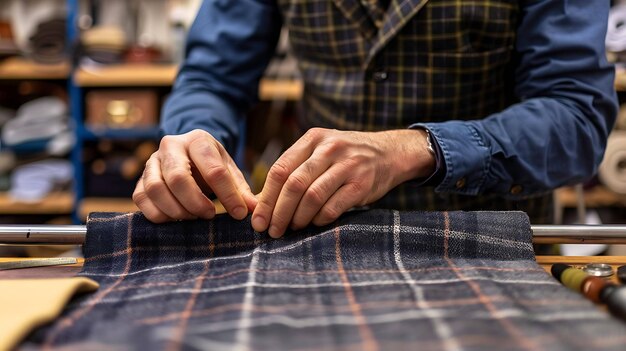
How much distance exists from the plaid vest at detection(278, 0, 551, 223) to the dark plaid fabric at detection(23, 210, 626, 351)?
31 cm

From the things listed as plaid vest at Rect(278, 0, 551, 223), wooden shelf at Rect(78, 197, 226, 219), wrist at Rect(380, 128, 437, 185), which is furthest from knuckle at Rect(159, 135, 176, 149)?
wooden shelf at Rect(78, 197, 226, 219)

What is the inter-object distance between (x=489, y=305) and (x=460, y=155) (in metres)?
0.25

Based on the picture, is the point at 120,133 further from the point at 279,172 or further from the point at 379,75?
the point at 279,172

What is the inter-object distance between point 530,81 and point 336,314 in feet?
1.62

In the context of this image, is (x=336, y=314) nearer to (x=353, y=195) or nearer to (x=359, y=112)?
(x=353, y=195)

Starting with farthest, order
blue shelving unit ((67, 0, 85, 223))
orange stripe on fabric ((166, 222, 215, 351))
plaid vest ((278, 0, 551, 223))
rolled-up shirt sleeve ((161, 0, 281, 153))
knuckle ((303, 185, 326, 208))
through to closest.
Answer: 1. blue shelving unit ((67, 0, 85, 223))
2. rolled-up shirt sleeve ((161, 0, 281, 153))
3. plaid vest ((278, 0, 551, 223))
4. knuckle ((303, 185, 326, 208))
5. orange stripe on fabric ((166, 222, 215, 351))

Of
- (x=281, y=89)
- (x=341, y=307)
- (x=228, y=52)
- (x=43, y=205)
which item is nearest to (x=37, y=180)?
(x=43, y=205)

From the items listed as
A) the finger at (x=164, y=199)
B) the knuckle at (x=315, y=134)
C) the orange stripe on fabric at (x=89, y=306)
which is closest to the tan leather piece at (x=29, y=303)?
the orange stripe on fabric at (x=89, y=306)

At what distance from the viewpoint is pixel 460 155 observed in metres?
0.65

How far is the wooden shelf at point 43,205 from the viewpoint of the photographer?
2.03 metres

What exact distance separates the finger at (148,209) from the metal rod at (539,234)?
0.05 m

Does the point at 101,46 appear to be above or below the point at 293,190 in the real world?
above

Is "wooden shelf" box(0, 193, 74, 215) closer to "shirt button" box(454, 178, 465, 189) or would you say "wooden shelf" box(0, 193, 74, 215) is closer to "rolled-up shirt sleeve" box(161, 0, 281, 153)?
"rolled-up shirt sleeve" box(161, 0, 281, 153)

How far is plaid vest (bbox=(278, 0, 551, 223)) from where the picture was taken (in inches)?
31.7
